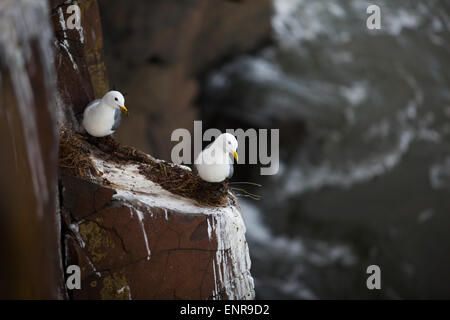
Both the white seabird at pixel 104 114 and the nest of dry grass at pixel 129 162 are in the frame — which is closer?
the nest of dry grass at pixel 129 162

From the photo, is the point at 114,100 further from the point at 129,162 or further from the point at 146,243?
the point at 146,243

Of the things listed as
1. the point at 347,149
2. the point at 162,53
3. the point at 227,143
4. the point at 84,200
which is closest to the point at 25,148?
the point at 84,200

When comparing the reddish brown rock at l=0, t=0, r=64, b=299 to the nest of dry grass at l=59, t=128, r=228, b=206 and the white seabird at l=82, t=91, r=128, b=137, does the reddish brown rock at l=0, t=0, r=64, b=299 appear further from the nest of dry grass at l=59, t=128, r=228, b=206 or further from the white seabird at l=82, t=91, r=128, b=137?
the white seabird at l=82, t=91, r=128, b=137

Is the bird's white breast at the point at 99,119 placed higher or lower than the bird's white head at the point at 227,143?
higher

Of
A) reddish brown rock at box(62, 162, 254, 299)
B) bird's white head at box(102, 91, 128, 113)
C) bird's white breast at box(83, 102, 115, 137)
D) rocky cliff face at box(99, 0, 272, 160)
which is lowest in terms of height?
reddish brown rock at box(62, 162, 254, 299)

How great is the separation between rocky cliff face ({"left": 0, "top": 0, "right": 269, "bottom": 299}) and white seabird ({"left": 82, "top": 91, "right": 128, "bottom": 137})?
10 cm

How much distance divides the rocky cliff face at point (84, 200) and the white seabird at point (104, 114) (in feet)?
0.33

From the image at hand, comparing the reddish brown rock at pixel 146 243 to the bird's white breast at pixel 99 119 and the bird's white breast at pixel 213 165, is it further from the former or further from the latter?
the bird's white breast at pixel 99 119

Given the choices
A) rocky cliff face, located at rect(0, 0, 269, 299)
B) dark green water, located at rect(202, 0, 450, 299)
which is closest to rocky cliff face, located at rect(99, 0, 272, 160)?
dark green water, located at rect(202, 0, 450, 299)

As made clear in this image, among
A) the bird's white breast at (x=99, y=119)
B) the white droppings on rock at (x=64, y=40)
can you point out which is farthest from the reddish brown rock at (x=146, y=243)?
the white droppings on rock at (x=64, y=40)

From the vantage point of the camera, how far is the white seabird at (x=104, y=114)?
3104 millimetres

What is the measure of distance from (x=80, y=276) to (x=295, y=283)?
504cm

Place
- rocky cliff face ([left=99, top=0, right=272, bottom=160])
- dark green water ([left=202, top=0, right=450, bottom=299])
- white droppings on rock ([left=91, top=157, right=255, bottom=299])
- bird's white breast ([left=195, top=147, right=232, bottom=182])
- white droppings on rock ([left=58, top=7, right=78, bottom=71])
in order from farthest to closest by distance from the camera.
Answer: dark green water ([left=202, top=0, right=450, bottom=299]) < rocky cliff face ([left=99, top=0, right=272, bottom=160]) < white droppings on rock ([left=58, top=7, right=78, bottom=71]) < bird's white breast ([left=195, top=147, right=232, bottom=182]) < white droppings on rock ([left=91, top=157, right=255, bottom=299])

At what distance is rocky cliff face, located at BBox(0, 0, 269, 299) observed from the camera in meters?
1.92
